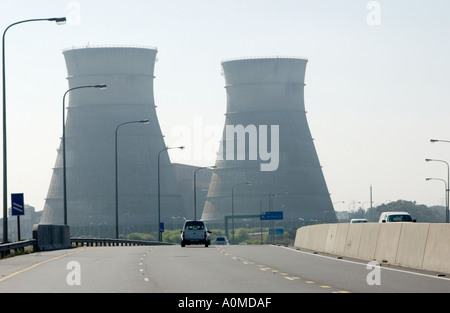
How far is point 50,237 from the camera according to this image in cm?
4938

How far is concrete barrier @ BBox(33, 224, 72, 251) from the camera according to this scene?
45688 millimetres

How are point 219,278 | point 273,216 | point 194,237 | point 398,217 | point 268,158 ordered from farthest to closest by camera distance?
point 268,158
point 273,216
point 194,237
point 398,217
point 219,278

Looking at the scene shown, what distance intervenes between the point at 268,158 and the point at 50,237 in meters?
94.5

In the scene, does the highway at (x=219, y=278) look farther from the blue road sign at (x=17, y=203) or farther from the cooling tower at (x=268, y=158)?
the cooling tower at (x=268, y=158)

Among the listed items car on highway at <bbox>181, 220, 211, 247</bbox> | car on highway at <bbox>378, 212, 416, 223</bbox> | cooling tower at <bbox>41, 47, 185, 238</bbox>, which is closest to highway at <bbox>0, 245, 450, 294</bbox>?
car on highway at <bbox>378, 212, 416, 223</bbox>

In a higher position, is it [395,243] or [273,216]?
[395,243]

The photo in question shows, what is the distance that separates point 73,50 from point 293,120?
31.8 meters

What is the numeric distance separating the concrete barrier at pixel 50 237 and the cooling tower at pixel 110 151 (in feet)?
230

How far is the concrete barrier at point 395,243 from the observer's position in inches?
964

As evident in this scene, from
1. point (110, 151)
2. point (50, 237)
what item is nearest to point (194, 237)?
point (50, 237)

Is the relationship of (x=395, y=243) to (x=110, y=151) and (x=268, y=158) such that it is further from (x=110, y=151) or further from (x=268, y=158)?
(x=268, y=158)

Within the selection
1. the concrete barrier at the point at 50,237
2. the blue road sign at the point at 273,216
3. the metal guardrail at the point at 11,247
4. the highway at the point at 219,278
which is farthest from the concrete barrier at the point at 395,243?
the blue road sign at the point at 273,216

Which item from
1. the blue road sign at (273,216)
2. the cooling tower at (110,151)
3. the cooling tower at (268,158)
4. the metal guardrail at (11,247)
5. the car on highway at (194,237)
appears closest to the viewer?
the metal guardrail at (11,247)
